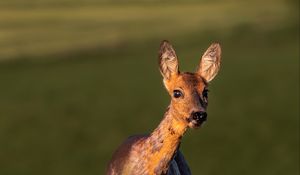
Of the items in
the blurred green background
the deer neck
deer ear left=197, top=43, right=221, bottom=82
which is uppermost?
the blurred green background

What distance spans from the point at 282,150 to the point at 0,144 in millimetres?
7660

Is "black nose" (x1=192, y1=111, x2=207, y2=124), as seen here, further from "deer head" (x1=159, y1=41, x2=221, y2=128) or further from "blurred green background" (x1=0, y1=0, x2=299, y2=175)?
"blurred green background" (x1=0, y1=0, x2=299, y2=175)

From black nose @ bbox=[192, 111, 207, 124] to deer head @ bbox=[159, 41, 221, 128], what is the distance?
0.10m

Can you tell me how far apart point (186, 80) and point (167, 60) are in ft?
0.87

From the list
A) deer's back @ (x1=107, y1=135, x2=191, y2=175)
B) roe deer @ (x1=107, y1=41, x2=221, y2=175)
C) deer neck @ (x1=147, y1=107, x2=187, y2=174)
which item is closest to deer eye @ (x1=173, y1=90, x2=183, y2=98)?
roe deer @ (x1=107, y1=41, x2=221, y2=175)

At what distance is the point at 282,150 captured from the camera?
81.7ft

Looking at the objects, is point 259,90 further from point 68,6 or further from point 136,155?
point 136,155

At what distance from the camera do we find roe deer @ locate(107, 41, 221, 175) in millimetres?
7266

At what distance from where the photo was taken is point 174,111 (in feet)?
24.3

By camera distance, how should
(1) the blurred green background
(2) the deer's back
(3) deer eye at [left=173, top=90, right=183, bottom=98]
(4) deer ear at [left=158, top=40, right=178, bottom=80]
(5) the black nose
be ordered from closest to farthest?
(5) the black nose < (4) deer ear at [left=158, top=40, right=178, bottom=80] < (3) deer eye at [left=173, top=90, right=183, bottom=98] < (2) the deer's back < (1) the blurred green background

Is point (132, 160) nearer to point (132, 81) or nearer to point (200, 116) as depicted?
point (200, 116)

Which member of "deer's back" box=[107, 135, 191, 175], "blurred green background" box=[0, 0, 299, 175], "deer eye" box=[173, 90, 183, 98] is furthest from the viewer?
"blurred green background" box=[0, 0, 299, 175]

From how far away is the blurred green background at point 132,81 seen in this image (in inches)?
949

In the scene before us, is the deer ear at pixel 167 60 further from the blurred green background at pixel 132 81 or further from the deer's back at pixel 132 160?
the blurred green background at pixel 132 81
